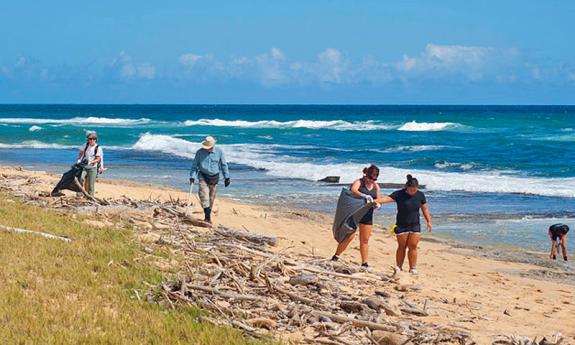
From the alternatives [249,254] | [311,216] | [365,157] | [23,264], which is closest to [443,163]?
[365,157]

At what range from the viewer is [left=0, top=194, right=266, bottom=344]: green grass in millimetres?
6328

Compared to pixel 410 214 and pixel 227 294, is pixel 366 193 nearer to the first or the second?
pixel 410 214

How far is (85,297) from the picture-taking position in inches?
292

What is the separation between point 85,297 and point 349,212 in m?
4.40

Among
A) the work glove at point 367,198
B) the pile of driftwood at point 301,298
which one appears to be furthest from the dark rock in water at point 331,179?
the pile of driftwood at point 301,298

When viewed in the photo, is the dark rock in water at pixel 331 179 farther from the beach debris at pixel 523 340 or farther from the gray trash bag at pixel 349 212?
the beach debris at pixel 523 340

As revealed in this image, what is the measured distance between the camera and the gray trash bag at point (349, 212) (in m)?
10.8

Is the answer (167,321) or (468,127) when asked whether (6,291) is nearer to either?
(167,321)

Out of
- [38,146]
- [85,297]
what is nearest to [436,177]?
[85,297]

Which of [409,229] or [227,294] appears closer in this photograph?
[227,294]

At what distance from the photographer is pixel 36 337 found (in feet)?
20.1

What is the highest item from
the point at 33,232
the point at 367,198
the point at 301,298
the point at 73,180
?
the point at 367,198

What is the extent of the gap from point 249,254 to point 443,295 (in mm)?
2474

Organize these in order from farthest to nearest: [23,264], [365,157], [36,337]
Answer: [365,157], [23,264], [36,337]
